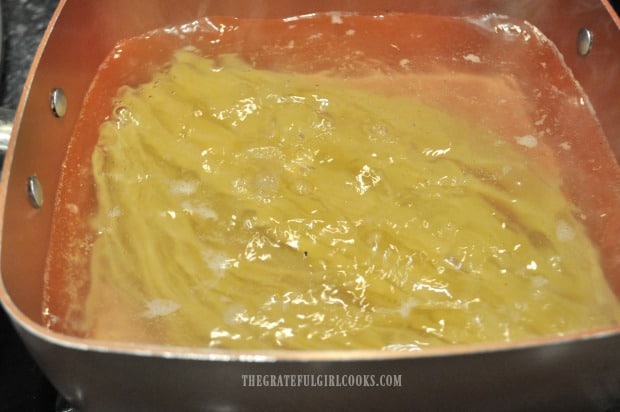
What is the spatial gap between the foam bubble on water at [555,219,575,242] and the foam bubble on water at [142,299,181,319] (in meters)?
0.50

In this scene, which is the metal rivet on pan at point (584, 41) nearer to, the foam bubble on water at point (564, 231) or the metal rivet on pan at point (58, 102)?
the foam bubble on water at point (564, 231)

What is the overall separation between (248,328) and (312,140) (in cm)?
31

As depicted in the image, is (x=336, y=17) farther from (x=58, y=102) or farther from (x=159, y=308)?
(x=159, y=308)

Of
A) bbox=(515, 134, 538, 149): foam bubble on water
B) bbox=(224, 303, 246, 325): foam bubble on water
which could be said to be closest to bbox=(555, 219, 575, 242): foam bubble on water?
bbox=(515, 134, 538, 149): foam bubble on water

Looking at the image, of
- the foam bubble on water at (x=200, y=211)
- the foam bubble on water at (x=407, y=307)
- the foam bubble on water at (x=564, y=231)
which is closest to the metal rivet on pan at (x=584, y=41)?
the foam bubble on water at (x=564, y=231)

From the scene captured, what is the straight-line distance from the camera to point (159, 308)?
29.6 inches

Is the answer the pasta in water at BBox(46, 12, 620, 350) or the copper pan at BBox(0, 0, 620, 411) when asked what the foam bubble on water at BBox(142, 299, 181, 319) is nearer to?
the pasta in water at BBox(46, 12, 620, 350)

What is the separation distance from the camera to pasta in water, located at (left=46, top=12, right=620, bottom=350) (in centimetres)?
74

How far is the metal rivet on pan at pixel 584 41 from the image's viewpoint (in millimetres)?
930

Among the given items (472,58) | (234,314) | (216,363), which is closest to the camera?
(216,363)

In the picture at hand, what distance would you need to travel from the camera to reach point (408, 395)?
0.60 meters

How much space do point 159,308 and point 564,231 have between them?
530 millimetres

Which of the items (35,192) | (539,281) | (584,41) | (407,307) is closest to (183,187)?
(35,192)

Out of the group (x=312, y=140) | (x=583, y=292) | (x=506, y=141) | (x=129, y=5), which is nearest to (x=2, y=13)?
(x=129, y=5)
